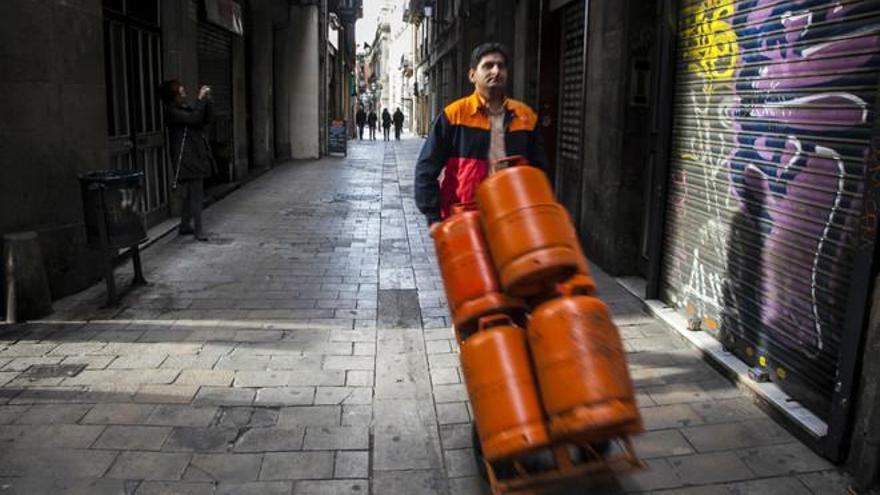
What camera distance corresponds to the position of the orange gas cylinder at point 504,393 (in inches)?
111

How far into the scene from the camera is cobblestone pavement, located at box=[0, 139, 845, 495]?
143 inches

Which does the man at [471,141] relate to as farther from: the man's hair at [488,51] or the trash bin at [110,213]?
the trash bin at [110,213]

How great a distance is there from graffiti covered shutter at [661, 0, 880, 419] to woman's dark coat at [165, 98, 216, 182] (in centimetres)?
575

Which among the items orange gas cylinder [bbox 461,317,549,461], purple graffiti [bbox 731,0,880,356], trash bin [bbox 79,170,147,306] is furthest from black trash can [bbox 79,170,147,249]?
purple graffiti [bbox 731,0,880,356]

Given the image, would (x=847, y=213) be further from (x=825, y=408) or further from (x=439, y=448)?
(x=439, y=448)

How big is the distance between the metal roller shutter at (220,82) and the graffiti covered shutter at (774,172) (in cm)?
1013

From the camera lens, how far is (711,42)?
211 inches

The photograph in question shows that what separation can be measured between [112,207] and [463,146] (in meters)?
3.73

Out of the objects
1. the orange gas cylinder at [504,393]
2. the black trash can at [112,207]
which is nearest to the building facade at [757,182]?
the orange gas cylinder at [504,393]

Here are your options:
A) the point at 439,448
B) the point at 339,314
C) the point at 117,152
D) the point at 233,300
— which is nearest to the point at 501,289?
the point at 439,448

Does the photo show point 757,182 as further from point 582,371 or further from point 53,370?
point 53,370

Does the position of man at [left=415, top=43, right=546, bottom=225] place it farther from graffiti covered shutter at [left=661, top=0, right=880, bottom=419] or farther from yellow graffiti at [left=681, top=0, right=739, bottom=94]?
yellow graffiti at [left=681, top=0, right=739, bottom=94]

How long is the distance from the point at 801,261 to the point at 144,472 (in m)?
3.61

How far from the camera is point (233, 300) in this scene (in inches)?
262
